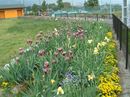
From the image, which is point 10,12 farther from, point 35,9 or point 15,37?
point 15,37

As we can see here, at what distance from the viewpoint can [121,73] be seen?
786 centimetres

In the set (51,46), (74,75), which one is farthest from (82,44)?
(74,75)

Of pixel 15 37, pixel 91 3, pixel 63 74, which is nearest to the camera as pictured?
pixel 63 74

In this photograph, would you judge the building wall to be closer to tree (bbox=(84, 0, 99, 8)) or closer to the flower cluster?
tree (bbox=(84, 0, 99, 8))

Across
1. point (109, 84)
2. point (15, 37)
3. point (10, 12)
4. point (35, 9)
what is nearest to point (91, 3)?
point (35, 9)

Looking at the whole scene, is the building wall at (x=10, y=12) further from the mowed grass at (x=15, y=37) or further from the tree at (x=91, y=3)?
the mowed grass at (x=15, y=37)

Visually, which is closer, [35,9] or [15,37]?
[15,37]

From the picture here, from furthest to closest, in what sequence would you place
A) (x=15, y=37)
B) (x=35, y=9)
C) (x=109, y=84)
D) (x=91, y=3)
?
(x=35, y=9)
(x=91, y=3)
(x=15, y=37)
(x=109, y=84)

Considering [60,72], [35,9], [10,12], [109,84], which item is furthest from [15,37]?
[10,12]

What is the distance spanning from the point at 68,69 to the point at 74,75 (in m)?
0.41

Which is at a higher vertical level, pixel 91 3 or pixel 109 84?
pixel 109 84

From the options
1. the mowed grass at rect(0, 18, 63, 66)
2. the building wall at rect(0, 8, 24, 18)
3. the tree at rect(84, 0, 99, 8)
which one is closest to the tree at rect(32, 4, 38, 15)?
the building wall at rect(0, 8, 24, 18)

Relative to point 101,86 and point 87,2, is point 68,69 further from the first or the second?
point 87,2

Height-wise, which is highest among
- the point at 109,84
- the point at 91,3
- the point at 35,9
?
the point at 109,84
